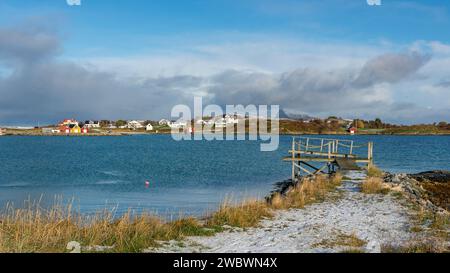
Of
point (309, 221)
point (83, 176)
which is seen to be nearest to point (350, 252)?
point (309, 221)

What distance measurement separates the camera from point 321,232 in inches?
507

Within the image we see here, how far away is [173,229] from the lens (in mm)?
12898

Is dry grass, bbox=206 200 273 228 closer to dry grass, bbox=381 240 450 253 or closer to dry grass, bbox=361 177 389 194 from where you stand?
dry grass, bbox=381 240 450 253

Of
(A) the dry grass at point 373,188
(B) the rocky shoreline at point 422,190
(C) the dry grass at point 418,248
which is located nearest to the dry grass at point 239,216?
(C) the dry grass at point 418,248

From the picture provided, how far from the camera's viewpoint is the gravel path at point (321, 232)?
11.1 m

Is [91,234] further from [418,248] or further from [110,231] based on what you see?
[418,248]

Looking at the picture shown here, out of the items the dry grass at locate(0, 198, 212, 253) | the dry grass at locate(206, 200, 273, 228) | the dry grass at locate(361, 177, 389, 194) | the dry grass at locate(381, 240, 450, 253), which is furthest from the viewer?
the dry grass at locate(361, 177, 389, 194)

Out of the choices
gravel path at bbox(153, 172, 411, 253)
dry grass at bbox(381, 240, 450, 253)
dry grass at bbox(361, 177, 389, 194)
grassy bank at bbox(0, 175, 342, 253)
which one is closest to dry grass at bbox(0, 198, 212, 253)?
grassy bank at bbox(0, 175, 342, 253)

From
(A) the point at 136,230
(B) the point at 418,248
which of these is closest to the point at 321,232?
(B) the point at 418,248

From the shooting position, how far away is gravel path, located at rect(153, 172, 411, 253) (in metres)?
11.1

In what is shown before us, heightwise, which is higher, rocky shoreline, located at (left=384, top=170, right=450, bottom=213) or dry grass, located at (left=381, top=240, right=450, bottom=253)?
dry grass, located at (left=381, top=240, right=450, bottom=253)
